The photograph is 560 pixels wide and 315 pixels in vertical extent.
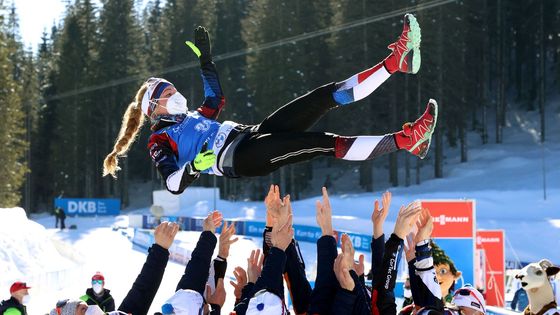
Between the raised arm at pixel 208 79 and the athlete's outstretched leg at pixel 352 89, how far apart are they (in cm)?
64

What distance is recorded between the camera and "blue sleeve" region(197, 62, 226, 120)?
6.88m

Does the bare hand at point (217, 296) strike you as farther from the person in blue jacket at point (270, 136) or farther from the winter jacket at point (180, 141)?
the winter jacket at point (180, 141)

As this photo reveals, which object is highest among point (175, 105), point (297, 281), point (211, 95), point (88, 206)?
point (211, 95)

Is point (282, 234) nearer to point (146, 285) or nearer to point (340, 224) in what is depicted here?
point (146, 285)

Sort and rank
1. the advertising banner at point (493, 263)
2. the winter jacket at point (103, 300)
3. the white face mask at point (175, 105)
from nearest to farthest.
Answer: the white face mask at point (175, 105) → the winter jacket at point (103, 300) → the advertising banner at point (493, 263)

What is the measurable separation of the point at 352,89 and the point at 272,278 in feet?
8.19

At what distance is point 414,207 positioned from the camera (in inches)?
175

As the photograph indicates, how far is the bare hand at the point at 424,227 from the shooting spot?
441 cm

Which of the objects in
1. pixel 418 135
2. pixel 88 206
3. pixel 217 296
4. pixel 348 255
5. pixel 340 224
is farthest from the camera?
pixel 88 206

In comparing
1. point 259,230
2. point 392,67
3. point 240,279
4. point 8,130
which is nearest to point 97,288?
point 392,67

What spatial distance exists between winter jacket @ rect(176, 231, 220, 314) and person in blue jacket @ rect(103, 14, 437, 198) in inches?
54.8

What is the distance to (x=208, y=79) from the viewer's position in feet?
23.0

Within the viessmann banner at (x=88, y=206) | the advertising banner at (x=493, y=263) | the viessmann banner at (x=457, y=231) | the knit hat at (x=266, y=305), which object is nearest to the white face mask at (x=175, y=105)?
the knit hat at (x=266, y=305)

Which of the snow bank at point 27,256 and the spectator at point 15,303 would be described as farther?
the snow bank at point 27,256
